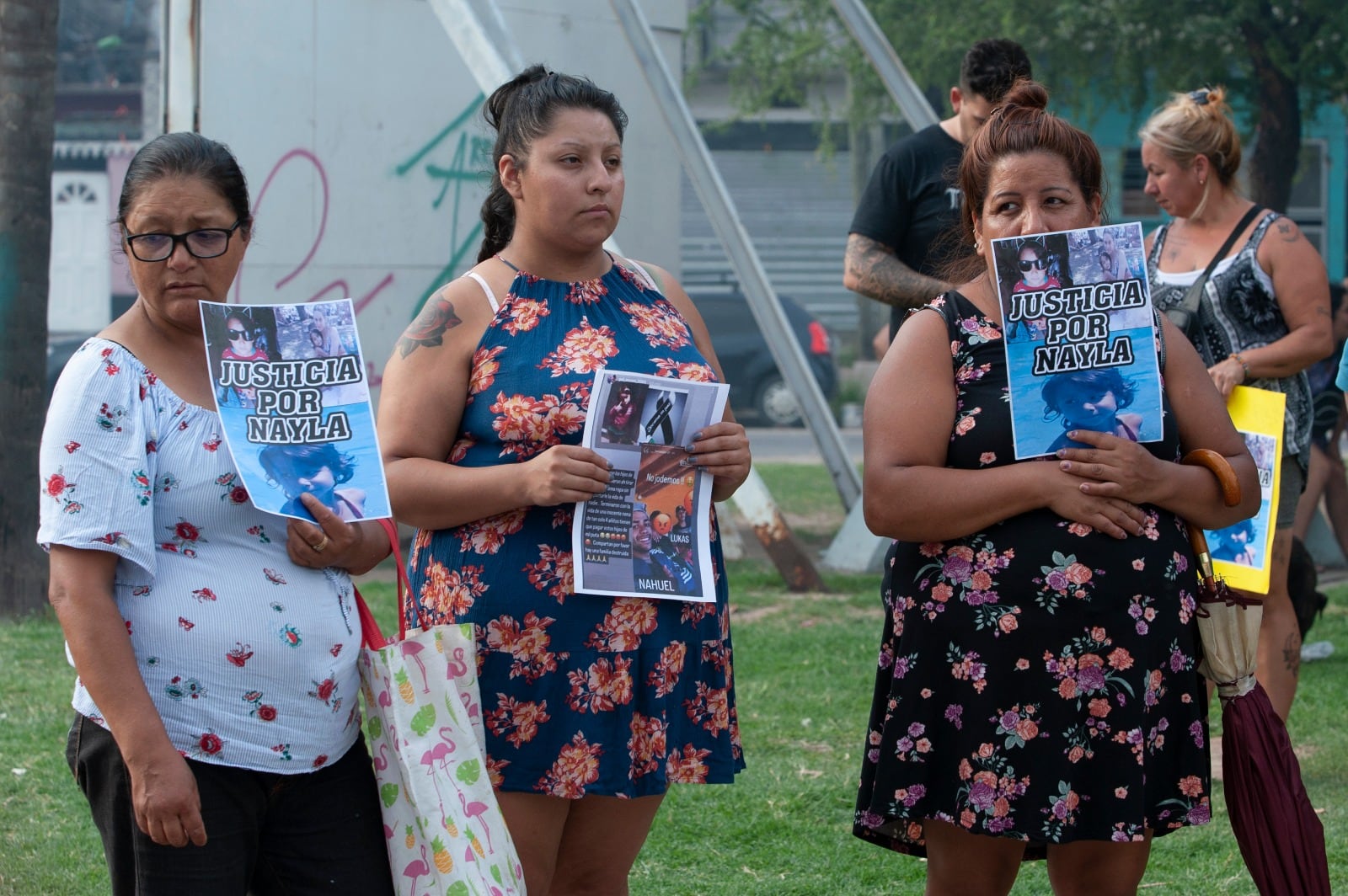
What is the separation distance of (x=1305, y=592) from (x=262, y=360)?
14.5 feet

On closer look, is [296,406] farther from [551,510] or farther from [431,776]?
[431,776]

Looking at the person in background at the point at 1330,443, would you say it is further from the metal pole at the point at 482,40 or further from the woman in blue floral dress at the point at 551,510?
the woman in blue floral dress at the point at 551,510

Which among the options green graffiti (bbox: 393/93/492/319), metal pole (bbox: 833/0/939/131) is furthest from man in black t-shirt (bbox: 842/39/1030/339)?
green graffiti (bbox: 393/93/492/319)

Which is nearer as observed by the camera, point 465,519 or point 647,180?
A: point 465,519

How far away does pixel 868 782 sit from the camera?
2.97 meters

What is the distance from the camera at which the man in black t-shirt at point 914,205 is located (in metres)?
4.77

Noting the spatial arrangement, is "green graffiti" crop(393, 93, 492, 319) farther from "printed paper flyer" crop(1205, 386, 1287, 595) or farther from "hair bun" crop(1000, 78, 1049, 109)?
"hair bun" crop(1000, 78, 1049, 109)

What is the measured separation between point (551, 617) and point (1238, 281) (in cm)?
276

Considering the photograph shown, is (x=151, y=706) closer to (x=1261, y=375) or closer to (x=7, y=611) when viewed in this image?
(x=1261, y=375)

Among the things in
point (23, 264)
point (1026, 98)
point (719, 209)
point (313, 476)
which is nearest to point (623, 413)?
point (313, 476)

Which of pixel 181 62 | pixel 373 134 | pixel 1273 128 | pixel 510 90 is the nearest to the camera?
pixel 510 90

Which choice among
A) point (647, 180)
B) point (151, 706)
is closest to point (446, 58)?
point (647, 180)

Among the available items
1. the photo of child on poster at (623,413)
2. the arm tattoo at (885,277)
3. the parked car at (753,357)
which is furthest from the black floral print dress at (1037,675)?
the parked car at (753,357)

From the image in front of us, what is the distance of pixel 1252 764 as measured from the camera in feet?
9.52
